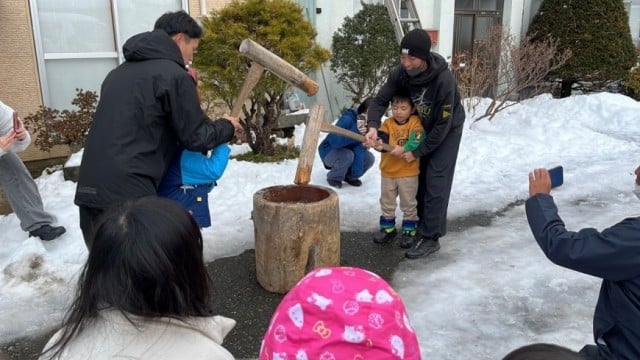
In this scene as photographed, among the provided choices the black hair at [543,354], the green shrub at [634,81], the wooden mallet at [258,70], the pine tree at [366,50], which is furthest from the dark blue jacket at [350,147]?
the green shrub at [634,81]

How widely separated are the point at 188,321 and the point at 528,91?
439 inches

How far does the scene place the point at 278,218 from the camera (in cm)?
349

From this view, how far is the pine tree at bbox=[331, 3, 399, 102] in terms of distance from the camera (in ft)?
30.3

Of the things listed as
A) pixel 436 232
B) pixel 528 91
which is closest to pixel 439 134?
pixel 436 232

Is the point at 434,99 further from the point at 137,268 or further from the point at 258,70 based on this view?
the point at 137,268

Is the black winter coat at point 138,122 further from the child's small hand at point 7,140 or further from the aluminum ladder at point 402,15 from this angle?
the aluminum ladder at point 402,15

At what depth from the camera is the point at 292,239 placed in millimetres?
3516

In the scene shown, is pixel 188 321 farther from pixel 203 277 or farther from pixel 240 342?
pixel 240 342

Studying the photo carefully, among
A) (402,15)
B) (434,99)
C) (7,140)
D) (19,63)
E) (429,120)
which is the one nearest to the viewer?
(7,140)

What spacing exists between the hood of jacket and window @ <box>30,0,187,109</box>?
4.25 meters

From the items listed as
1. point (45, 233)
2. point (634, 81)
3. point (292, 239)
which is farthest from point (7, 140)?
point (634, 81)

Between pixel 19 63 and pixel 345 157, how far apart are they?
3.88 m

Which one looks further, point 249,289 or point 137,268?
point 249,289

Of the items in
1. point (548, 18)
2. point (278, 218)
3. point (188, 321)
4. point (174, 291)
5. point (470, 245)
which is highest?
point (548, 18)
